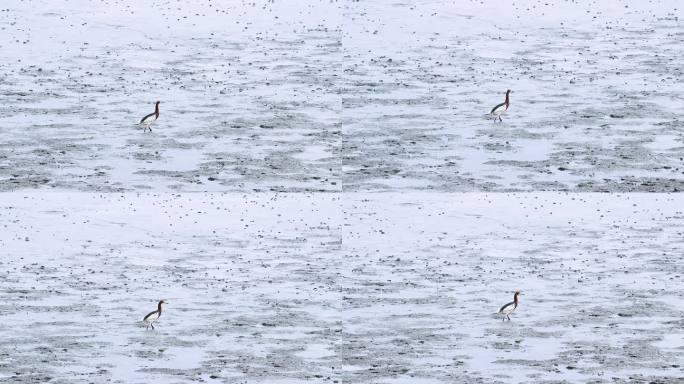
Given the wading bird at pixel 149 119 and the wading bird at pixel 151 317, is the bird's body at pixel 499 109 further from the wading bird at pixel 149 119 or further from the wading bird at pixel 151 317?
the wading bird at pixel 151 317

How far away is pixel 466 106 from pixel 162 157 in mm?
1770

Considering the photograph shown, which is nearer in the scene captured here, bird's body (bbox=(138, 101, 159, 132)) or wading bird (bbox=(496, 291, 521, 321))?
wading bird (bbox=(496, 291, 521, 321))

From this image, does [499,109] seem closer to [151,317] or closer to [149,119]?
[149,119]

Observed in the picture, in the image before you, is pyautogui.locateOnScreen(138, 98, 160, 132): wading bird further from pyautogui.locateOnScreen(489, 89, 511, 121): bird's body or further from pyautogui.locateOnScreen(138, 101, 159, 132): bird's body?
pyautogui.locateOnScreen(489, 89, 511, 121): bird's body

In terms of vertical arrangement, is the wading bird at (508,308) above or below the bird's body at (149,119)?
below

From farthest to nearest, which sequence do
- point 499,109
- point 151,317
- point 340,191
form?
point 499,109 < point 340,191 < point 151,317

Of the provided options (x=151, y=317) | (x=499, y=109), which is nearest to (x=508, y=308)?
(x=499, y=109)

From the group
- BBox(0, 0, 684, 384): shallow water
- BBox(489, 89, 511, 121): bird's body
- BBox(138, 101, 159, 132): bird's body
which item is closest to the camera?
BBox(0, 0, 684, 384): shallow water

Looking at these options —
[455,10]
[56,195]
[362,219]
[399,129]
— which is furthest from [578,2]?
[56,195]

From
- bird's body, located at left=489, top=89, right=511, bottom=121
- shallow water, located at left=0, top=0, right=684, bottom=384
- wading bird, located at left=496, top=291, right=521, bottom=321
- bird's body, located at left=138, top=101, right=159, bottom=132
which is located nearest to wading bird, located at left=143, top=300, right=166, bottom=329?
shallow water, located at left=0, top=0, right=684, bottom=384

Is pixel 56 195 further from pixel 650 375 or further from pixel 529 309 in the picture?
pixel 650 375

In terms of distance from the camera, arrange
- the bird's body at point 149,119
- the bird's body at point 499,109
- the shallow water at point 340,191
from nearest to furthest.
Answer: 1. the shallow water at point 340,191
2. the bird's body at point 149,119
3. the bird's body at point 499,109

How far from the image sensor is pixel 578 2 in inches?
451

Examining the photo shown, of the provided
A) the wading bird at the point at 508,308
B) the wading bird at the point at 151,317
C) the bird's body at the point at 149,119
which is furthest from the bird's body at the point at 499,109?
the wading bird at the point at 151,317
